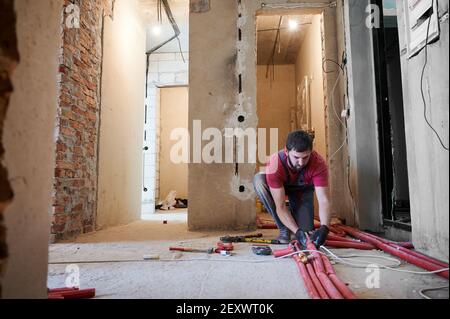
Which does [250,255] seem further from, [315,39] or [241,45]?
[315,39]

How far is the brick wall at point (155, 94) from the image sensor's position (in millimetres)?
6285

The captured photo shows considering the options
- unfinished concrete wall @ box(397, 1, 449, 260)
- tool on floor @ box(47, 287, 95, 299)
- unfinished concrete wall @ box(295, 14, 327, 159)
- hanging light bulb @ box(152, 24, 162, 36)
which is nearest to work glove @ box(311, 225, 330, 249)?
unfinished concrete wall @ box(397, 1, 449, 260)

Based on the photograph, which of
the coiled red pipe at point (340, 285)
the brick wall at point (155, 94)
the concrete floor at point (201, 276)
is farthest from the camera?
the brick wall at point (155, 94)

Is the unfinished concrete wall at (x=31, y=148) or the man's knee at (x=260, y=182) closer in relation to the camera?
the unfinished concrete wall at (x=31, y=148)

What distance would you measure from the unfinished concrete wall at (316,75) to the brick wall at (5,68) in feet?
11.4

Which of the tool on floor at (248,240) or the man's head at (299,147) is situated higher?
the man's head at (299,147)

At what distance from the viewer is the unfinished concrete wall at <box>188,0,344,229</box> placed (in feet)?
10.8

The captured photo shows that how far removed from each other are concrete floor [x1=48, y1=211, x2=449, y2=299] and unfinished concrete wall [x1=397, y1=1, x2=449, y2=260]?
10.9 inches

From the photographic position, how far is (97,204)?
3.40 m

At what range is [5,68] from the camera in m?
0.81

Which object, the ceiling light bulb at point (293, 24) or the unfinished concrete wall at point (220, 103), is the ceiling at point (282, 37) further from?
the unfinished concrete wall at point (220, 103)

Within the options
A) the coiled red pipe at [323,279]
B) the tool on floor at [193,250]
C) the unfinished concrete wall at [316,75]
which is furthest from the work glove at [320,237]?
the unfinished concrete wall at [316,75]

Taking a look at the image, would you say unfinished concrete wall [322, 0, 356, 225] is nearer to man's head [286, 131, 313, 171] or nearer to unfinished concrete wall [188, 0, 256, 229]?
unfinished concrete wall [188, 0, 256, 229]
